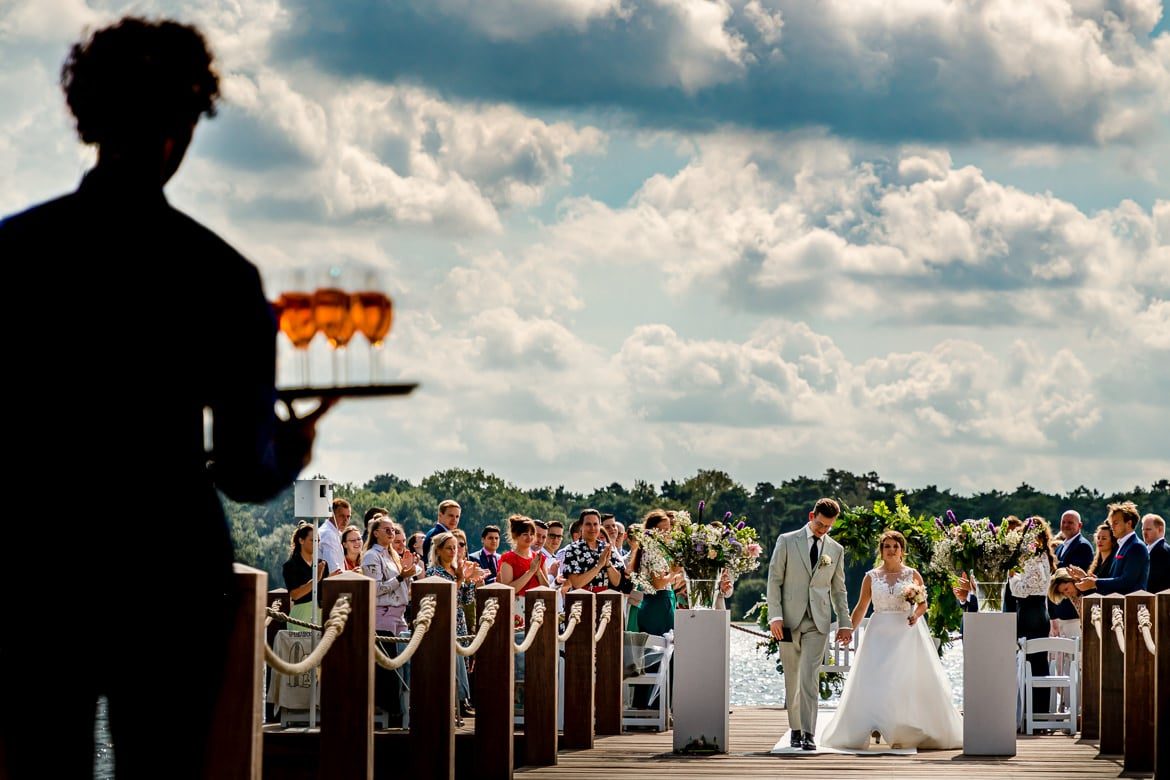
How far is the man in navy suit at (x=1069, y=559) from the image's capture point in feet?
63.1

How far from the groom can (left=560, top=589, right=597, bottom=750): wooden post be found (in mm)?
Answer: 1624

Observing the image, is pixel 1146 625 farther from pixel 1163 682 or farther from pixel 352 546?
pixel 352 546

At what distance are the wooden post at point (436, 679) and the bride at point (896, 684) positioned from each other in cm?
738

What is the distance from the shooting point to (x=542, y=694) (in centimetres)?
1328

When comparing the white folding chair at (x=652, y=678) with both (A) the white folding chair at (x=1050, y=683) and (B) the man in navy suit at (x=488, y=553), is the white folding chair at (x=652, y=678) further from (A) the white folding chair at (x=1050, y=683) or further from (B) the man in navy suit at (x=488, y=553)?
(A) the white folding chair at (x=1050, y=683)

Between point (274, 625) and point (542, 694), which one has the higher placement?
point (274, 625)

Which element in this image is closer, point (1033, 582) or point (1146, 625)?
point (1146, 625)

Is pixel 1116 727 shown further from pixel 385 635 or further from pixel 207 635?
pixel 207 635

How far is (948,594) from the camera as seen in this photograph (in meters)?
20.9

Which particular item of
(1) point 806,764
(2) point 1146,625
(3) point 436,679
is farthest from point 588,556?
(3) point 436,679

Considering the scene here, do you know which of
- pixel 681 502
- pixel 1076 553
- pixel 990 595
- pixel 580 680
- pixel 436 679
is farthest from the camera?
pixel 681 502

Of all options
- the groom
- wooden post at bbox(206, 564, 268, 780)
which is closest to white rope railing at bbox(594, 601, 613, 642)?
the groom

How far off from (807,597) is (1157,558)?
12.5ft

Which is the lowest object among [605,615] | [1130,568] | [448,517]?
[605,615]
